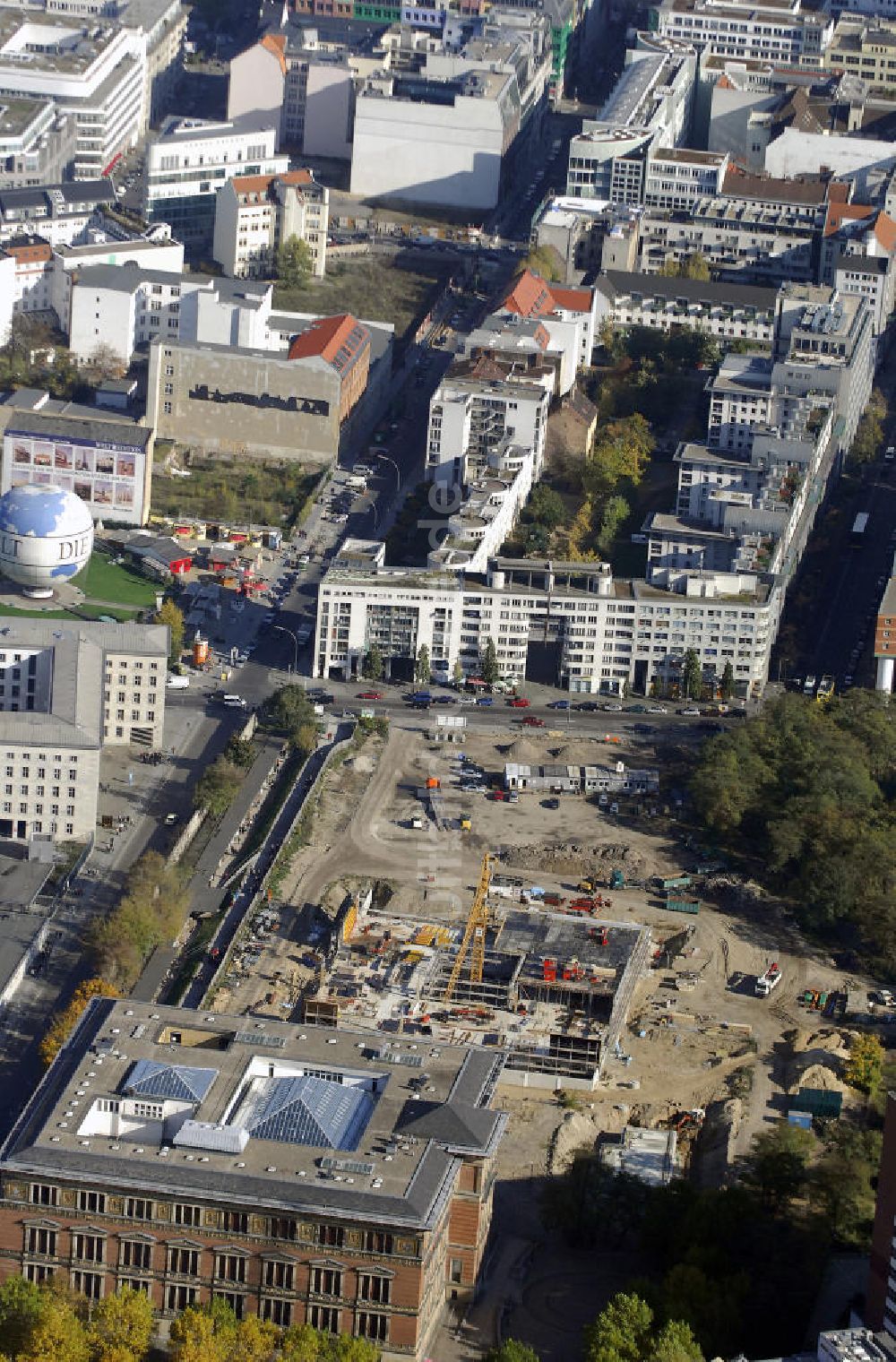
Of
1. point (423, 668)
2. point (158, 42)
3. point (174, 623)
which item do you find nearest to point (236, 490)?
point (174, 623)

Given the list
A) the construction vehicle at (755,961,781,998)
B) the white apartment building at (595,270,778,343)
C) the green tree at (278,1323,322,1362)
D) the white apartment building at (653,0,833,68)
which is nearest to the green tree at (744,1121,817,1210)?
the construction vehicle at (755,961,781,998)

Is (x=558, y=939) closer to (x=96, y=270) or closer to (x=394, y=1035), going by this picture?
(x=394, y=1035)

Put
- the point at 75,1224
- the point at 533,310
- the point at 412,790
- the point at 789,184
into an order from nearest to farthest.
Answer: the point at 75,1224 → the point at 412,790 → the point at 533,310 → the point at 789,184

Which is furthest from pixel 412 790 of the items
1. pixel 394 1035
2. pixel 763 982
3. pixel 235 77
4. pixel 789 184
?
pixel 235 77

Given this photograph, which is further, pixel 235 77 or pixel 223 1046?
pixel 235 77

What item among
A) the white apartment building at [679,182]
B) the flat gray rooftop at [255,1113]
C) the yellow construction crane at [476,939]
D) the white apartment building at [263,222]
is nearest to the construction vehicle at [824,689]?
the yellow construction crane at [476,939]

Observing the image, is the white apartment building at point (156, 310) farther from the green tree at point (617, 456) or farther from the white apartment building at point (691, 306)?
the white apartment building at point (691, 306)
